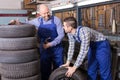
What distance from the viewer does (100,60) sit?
9.55 ft

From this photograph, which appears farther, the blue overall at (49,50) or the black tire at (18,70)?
the blue overall at (49,50)

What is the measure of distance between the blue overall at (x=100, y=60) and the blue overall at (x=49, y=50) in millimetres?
543

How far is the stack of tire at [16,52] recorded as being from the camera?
2.75 meters

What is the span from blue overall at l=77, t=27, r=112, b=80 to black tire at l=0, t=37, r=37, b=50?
0.84 meters

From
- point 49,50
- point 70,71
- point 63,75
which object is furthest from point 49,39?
point 70,71

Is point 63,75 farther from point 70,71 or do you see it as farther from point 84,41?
point 84,41

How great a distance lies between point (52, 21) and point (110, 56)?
38.9 inches

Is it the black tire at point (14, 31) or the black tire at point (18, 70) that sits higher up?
the black tire at point (14, 31)

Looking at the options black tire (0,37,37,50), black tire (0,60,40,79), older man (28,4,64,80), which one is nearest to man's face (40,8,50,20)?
older man (28,4,64,80)

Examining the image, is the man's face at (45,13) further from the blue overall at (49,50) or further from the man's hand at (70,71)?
the man's hand at (70,71)

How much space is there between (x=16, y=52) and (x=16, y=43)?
119 mm

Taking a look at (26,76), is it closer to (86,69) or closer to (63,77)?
(63,77)

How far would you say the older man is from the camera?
10.5ft

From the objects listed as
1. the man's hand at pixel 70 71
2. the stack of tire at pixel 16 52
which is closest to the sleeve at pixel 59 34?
the stack of tire at pixel 16 52
